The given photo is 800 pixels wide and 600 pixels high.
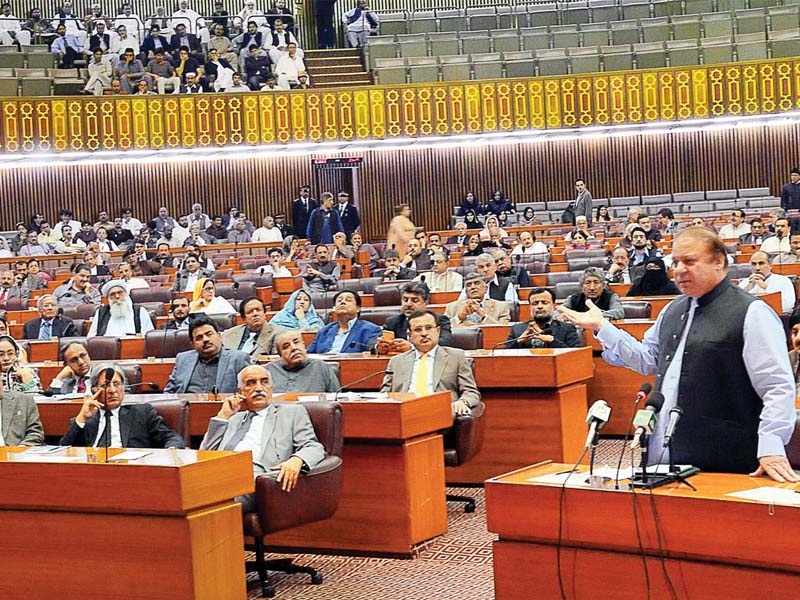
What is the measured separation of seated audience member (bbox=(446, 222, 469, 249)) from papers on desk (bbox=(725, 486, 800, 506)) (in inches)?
426

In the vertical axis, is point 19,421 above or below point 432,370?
below

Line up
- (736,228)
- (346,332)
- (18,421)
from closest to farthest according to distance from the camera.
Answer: (18,421) < (346,332) < (736,228)

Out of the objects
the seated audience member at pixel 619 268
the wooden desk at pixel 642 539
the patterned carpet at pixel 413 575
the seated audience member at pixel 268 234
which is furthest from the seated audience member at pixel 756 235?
the wooden desk at pixel 642 539

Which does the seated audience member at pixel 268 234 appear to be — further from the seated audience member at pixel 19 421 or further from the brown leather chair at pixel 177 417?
the brown leather chair at pixel 177 417

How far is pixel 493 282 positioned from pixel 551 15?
11.7 metres

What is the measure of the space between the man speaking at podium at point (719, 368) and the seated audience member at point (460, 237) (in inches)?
412

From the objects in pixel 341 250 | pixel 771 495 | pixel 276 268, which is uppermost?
pixel 341 250

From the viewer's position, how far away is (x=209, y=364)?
18.8 ft

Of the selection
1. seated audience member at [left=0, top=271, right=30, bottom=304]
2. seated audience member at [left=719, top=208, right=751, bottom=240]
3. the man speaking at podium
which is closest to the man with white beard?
seated audience member at [left=0, top=271, right=30, bottom=304]

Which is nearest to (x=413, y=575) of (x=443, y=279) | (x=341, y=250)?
(x=443, y=279)

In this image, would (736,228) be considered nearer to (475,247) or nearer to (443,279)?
(475,247)

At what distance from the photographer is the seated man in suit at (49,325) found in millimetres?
8945

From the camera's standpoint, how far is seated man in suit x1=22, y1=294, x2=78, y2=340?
8.95 metres

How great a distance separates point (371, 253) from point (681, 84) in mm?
6289
